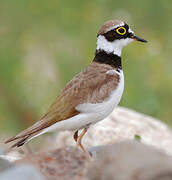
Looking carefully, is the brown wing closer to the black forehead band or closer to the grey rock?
the black forehead band

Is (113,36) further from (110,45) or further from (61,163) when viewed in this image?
(61,163)

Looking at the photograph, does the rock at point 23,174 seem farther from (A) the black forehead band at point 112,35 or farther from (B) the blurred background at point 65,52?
(B) the blurred background at point 65,52

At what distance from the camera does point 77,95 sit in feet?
19.4

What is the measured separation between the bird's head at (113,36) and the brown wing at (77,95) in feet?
1.37

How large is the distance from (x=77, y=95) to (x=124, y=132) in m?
1.72

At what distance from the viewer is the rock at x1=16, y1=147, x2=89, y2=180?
13.9ft

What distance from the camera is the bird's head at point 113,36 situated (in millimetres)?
6406

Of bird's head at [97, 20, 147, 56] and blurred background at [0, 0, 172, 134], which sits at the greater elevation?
blurred background at [0, 0, 172, 134]

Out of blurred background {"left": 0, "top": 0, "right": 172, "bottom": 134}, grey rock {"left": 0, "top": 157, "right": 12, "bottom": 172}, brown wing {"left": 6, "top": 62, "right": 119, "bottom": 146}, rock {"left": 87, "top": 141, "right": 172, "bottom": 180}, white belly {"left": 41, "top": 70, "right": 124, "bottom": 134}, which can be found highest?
blurred background {"left": 0, "top": 0, "right": 172, "bottom": 134}

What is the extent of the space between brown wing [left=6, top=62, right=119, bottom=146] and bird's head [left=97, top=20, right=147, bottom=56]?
419 millimetres

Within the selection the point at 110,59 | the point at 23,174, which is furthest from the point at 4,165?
the point at 110,59

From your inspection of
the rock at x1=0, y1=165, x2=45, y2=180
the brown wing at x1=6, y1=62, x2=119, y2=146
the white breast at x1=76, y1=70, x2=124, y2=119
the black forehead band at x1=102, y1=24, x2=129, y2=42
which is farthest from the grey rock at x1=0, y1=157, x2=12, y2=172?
the black forehead band at x1=102, y1=24, x2=129, y2=42

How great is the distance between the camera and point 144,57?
9664 millimetres

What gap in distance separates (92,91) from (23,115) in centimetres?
398
